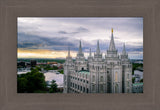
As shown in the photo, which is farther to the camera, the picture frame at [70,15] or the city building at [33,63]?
the city building at [33,63]

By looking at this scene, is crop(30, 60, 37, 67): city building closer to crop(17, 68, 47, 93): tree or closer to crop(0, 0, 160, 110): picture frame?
crop(17, 68, 47, 93): tree

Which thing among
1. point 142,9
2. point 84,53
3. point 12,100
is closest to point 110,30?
point 84,53

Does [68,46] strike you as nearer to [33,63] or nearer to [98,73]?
[33,63]

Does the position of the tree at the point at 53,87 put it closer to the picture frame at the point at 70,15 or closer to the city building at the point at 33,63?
the city building at the point at 33,63

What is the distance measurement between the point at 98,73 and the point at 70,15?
1.01m

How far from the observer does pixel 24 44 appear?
4.24 ft

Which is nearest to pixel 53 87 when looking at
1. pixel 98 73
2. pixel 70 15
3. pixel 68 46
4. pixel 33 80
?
pixel 33 80

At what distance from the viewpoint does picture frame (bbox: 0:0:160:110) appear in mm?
741

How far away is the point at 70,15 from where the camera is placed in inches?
32.4

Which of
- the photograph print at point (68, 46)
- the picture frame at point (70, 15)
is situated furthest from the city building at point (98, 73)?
the picture frame at point (70, 15)

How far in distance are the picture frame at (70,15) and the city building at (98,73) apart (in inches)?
16.8

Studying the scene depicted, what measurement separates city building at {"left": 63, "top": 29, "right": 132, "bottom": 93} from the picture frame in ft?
1.40

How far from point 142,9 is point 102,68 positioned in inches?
42.4

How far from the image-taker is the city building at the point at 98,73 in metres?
1.32
